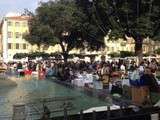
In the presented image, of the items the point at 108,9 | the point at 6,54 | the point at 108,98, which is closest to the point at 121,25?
the point at 108,9

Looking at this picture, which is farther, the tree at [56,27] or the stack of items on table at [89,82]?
the tree at [56,27]

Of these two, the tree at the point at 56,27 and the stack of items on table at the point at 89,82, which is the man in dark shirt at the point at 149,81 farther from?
the tree at the point at 56,27

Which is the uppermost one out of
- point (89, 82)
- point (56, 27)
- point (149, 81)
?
point (56, 27)

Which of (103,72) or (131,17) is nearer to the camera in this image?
(103,72)

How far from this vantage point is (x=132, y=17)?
46031 millimetres

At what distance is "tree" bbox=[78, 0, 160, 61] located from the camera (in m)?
44.5

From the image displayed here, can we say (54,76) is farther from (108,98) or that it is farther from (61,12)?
(61,12)

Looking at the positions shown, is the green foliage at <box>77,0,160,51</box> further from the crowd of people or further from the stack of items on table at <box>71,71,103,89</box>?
the stack of items on table at <box>71,71,103,89</box>

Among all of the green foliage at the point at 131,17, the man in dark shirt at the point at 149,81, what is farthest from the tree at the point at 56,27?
the man in dark shirt at the point at 149,81

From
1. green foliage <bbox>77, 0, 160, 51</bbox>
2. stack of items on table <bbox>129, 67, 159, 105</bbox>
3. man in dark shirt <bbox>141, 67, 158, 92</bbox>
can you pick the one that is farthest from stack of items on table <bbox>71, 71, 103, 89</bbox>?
green foliage <bbox>77, 0, 160, 51</bbox>

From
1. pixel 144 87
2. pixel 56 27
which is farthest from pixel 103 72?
pixel 56 27

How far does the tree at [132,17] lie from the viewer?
44531mm

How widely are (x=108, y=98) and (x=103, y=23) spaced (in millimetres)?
28126

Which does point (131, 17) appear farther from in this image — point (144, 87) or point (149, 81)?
point (144, 87)
